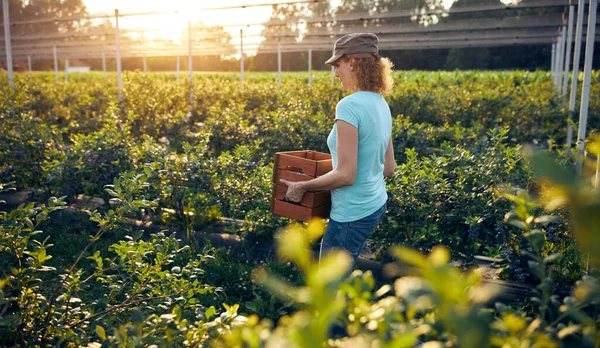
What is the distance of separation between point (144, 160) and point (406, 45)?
13.9 metres

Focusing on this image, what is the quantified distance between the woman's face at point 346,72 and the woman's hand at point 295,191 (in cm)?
51

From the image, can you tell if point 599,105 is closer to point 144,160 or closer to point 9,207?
point 144,160

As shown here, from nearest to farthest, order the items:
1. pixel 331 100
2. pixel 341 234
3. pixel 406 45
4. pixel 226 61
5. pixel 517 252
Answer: pixel 341 234
pixel 517 252
pixel 331 100
pixel 406 45
pixel 226 61

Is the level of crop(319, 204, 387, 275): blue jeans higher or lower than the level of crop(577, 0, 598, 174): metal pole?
lower

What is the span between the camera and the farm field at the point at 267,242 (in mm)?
791

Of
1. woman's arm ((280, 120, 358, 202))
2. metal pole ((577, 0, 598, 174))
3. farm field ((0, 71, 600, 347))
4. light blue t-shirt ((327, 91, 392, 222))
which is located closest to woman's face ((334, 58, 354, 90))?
light blue t-shirt ((327, 91, 392, 222))

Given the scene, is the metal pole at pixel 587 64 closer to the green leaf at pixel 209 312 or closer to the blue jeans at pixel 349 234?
the blue jeans at pixel 349 234

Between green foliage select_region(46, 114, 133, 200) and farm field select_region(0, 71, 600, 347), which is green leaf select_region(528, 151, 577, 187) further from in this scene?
green foliage select_region(46, 114, 133, 200)

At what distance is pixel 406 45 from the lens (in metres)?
17.3

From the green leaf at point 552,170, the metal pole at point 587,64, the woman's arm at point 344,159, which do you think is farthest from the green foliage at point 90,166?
the green leaf at point 552,170

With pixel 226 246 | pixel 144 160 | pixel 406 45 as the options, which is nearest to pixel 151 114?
pixel 144 160

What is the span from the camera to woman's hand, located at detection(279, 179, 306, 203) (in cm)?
244

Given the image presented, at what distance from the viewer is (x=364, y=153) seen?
7.72 ft

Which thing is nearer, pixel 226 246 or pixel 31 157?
pixel 226 246
